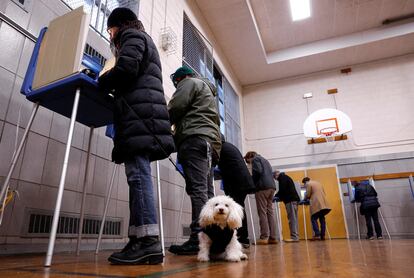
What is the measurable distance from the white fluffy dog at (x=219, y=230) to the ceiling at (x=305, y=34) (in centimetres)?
488

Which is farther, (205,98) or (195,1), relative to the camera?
(195,1)

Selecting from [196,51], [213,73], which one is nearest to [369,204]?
[213,73]

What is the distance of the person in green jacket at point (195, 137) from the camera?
1.85 m

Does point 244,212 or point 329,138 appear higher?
point 329,138

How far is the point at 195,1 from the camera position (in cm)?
561

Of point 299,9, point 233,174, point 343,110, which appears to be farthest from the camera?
point 343,110

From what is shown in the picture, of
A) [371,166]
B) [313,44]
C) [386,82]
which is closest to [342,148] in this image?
[371,166]

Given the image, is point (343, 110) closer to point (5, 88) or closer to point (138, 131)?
point (138, 131)

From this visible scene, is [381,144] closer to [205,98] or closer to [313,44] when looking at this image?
[313,44]

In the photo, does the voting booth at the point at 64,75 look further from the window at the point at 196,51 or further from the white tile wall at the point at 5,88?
the window at the point at 196,51

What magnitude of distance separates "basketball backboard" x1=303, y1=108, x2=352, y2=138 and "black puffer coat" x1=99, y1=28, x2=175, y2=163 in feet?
20.4

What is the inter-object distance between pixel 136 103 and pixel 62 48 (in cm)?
58

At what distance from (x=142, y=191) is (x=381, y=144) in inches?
272

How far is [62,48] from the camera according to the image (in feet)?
5.30
